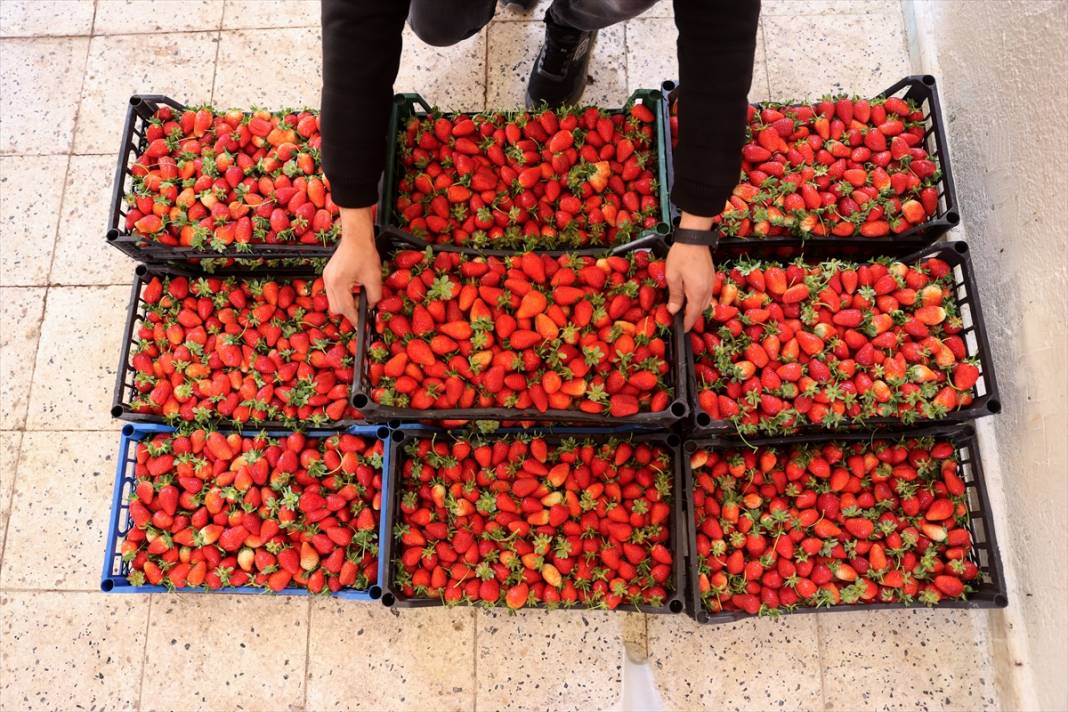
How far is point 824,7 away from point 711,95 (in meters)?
1.67

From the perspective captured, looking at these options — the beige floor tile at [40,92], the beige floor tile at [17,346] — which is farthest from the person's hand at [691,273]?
the beige floor tile at [40,92]

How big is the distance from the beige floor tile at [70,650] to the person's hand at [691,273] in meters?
1.77

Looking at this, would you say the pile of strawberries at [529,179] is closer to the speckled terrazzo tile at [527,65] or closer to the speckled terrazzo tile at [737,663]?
the speckled terrazzo tile at [527,65]

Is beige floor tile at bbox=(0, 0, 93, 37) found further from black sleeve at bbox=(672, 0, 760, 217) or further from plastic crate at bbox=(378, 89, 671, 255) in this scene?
black sleeve at bbox=(672, 0, 760, 217)

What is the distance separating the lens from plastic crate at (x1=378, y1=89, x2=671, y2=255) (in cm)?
172

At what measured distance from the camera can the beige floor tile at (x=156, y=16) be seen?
2.54m

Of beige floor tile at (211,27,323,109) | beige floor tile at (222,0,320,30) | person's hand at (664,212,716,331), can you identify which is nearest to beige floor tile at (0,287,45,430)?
beige floor tile at (211,27,323,109)

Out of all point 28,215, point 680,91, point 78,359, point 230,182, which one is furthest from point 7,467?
point 680,91

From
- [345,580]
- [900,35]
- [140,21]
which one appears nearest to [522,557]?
[345,580]

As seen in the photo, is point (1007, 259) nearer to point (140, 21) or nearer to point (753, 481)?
point (753, 481)

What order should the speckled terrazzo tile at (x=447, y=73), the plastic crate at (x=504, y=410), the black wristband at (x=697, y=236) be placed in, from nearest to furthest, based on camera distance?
1. the black wristband at (x=697, y=236)
2. the plastic crate at (x=504, y=410)
3. the speckled terrazzo tile at (x=447, y=73)

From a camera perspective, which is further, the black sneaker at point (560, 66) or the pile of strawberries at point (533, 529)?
the black sneaker at point (560, 66)

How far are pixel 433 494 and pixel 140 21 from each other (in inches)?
84.0

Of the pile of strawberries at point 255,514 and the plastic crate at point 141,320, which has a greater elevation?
the plastic crate at point 141,320
